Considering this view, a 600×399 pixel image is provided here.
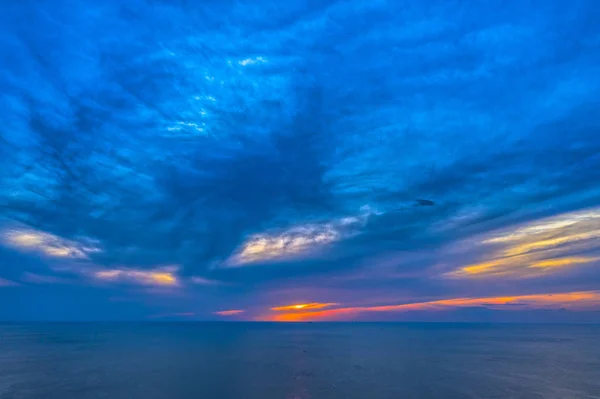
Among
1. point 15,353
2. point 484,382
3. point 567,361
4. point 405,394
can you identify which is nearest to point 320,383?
point 405,394

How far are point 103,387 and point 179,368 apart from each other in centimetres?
2069

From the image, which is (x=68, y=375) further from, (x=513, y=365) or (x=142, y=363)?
(x=513, y=365)

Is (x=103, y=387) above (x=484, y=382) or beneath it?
above

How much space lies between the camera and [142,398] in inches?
2008

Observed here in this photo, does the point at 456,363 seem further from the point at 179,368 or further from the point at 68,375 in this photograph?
the point at 68,375

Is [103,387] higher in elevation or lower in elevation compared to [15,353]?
lower

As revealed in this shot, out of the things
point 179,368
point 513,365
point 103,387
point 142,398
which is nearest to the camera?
point 142,398

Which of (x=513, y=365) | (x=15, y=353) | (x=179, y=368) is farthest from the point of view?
(x=15, y=353)

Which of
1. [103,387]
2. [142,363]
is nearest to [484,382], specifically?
[103,387]

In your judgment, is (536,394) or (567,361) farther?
(567,361)

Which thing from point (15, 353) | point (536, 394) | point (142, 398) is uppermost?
point (15, 353)

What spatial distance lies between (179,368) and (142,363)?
12.0 metres

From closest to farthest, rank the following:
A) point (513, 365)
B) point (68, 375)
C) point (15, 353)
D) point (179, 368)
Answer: point (68, 375) → point (179, 368) → point (513, 365) → point (15, 353)

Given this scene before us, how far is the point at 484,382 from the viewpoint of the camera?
6225 cm
